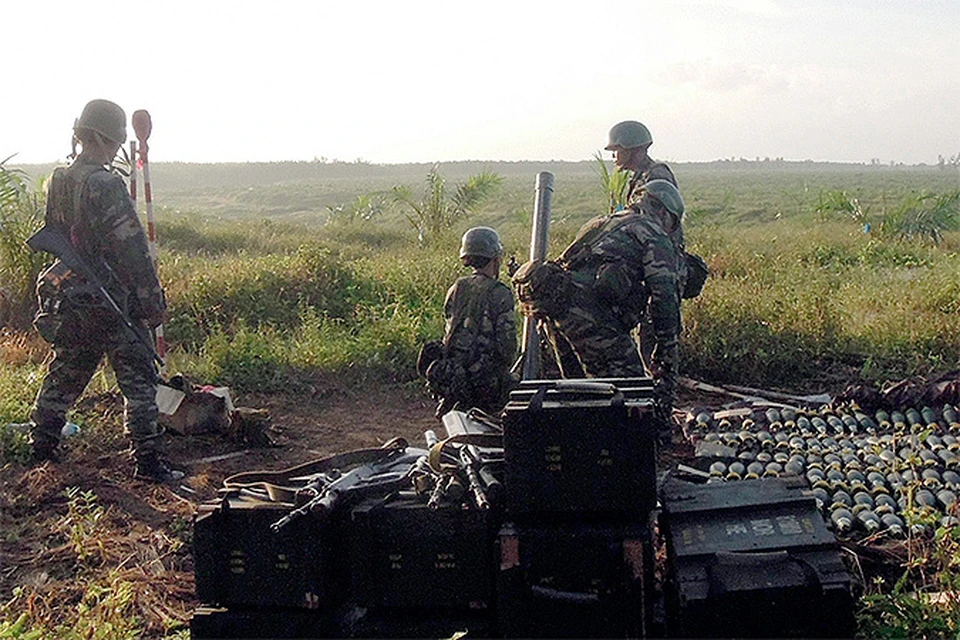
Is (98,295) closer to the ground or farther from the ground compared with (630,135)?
closer to the ground

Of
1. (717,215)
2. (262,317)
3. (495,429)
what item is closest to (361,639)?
(495,429)

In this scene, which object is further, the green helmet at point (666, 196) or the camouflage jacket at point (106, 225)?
the green helmet at point (666, 196)

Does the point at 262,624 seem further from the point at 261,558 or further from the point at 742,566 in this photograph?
the point at 742,566

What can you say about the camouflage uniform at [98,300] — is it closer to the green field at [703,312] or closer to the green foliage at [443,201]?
the green field at [703,312]

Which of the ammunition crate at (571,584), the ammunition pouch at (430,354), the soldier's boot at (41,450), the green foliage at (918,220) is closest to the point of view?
the ammunition crate at (571,584)

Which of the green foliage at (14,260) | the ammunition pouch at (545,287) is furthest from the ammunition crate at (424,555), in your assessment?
the green foliage at (14,260)

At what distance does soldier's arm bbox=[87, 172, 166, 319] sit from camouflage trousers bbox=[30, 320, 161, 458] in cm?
25

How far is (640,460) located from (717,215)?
115 feet

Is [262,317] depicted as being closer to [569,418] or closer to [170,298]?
[170,298]

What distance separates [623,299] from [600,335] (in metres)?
0.26

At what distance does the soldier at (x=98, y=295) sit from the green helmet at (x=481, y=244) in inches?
76.0

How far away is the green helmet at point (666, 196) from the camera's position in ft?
19.5

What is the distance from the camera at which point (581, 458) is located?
3312 mm

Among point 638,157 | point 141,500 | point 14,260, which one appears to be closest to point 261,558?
point 141,500
